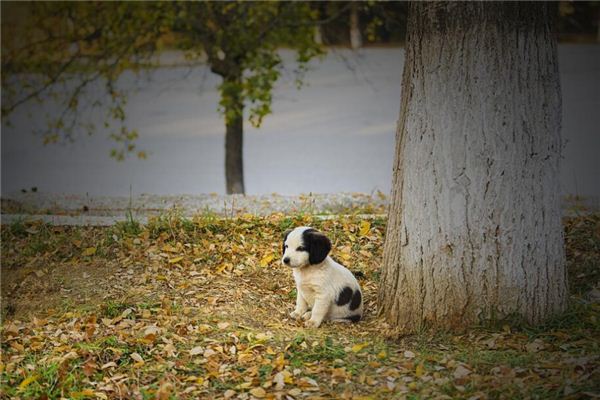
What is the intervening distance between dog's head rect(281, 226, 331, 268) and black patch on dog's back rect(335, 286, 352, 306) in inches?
12.9

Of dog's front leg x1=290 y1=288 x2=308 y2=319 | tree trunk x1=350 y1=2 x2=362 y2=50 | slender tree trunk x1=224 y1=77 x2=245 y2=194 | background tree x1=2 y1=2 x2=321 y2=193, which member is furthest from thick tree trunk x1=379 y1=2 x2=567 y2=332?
tree trunk x1=350 y1=2 x2=362 y2=50

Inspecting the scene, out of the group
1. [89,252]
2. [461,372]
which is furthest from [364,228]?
[461,372]

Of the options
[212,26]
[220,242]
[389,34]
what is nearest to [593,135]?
[389,34]

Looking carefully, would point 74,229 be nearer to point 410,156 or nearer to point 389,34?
point 410,156

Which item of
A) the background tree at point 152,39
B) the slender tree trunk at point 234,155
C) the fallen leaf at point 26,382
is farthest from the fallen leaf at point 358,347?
the slender tree trunk at point 234,155

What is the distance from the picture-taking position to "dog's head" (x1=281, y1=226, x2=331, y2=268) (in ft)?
18.9

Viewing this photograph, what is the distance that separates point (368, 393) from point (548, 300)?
1656mm

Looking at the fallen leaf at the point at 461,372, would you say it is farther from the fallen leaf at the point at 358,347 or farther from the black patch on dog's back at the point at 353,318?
the black patch on dog's back at the point at 353,318

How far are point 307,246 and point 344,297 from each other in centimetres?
53

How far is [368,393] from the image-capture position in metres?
4.98

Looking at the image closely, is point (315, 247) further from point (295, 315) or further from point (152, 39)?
point (152, 39)

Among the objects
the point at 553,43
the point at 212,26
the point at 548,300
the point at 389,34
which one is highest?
the point at 389,34

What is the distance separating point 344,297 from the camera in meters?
6.02

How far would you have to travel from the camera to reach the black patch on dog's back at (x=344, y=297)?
236 inches
